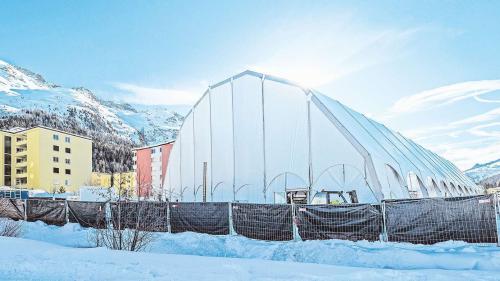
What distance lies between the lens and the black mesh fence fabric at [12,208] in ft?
65.6

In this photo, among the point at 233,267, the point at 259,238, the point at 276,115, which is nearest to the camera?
the point at 233,267

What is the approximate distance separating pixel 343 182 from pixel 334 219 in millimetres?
5957

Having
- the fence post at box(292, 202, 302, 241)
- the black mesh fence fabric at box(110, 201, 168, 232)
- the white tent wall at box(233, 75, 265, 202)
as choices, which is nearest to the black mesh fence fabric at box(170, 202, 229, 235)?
the black mesh fence fabric at box(110, 201, 168, 232)

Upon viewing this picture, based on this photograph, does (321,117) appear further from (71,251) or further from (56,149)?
(56,149)

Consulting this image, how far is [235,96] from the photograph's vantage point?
21656mm

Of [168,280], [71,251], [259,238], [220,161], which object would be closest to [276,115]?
[220,161]

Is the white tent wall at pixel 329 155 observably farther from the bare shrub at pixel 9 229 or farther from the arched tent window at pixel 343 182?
the bare shrub at pixel 9 229

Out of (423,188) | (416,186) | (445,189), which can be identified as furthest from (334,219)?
(445,189)

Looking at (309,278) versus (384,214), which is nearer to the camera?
(309,278)

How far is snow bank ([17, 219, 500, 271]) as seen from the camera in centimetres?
853

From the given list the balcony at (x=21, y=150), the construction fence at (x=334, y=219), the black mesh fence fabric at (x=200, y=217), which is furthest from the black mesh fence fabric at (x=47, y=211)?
the balcony at (x=21, y=150)

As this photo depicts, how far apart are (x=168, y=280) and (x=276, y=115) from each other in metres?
14.1

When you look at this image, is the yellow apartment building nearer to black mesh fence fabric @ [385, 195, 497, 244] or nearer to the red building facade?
the red building facade

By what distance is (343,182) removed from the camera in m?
17.2
